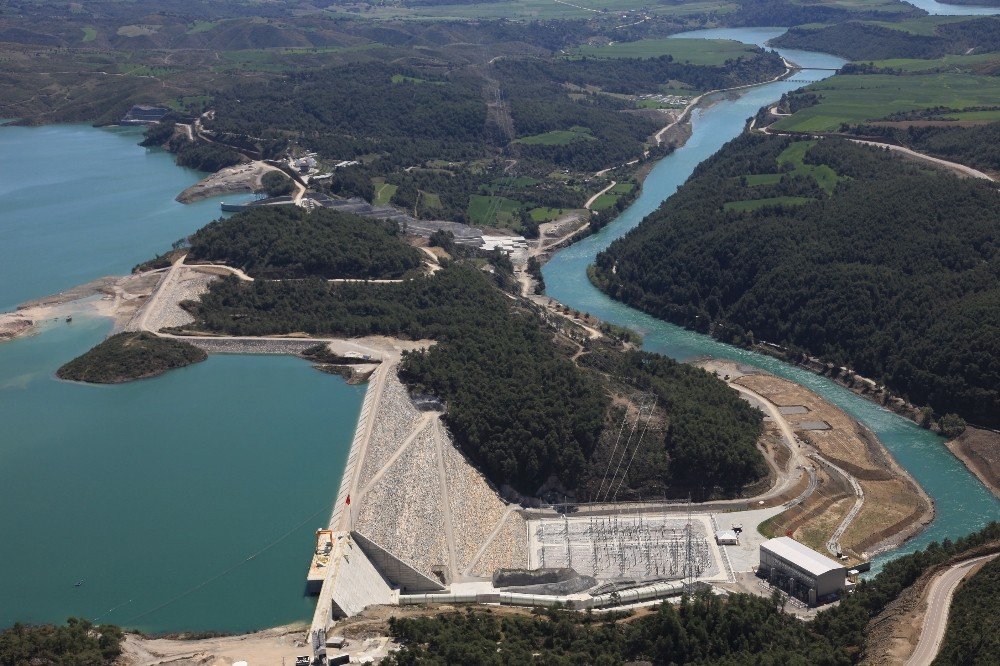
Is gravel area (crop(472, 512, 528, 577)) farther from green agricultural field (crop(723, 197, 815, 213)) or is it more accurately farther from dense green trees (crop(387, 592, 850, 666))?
green agricultural field (crop(723, 197, 815, 213))

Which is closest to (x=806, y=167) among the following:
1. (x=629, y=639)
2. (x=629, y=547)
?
(x=629, y=547)

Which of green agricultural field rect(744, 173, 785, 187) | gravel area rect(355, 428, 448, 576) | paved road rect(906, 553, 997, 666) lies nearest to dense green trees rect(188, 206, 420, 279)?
gravel area rect(355, 428, 448, 576)

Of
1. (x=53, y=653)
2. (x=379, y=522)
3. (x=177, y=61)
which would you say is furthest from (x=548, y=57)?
(x=53, y=653)

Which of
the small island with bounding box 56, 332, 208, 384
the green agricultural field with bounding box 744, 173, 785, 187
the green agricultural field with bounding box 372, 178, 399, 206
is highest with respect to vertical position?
the green agricultural field with bounding box 744, 173, 785, 187

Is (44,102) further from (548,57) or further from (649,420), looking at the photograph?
(649,420)

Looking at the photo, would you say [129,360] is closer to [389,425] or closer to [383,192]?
[389,425]

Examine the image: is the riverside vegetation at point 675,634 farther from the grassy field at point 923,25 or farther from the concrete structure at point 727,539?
the grassy field at point 923,25
